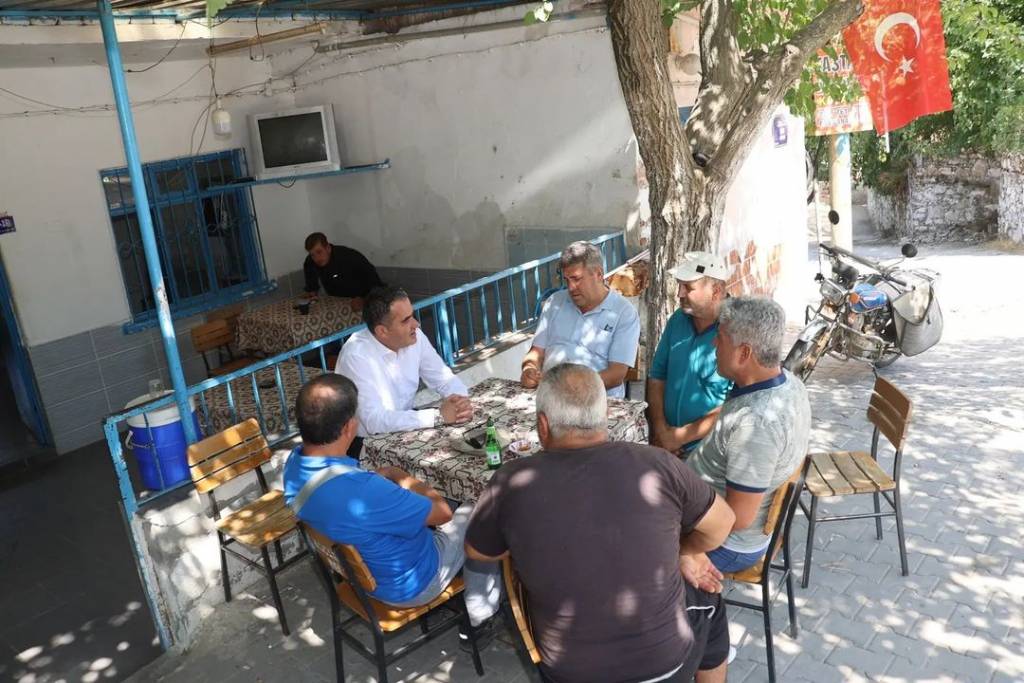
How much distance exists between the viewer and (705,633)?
9.50 ft

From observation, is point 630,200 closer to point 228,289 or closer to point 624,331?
point 624,331

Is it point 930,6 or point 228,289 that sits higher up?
point 930,6

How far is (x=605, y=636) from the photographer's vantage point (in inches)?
96.8

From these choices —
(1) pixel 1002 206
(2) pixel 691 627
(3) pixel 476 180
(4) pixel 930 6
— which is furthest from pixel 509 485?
(1) pixel 1002 206

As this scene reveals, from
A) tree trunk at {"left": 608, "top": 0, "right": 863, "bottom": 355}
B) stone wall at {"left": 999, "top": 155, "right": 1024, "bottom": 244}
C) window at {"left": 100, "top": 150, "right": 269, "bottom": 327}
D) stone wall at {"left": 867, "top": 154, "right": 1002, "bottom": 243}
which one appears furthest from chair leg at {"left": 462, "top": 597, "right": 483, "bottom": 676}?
stone wall at {"left": 867, "top": 154, "right": 1002, "bottom": 243}

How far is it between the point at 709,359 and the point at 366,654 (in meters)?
2.05

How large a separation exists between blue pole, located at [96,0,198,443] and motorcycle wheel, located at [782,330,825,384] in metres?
4.53

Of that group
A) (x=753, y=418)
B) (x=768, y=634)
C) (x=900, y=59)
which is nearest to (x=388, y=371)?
(x=753, y=418)

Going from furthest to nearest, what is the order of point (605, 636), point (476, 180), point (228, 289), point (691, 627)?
point (228, 289), point (476, 180), point (691, 627), point (605, 636)

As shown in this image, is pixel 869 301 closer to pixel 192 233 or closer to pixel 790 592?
pixel 790 592

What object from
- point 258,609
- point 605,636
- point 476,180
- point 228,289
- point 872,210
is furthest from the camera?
point 872,210

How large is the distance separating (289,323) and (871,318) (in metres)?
4.92

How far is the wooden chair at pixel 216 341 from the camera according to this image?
7.89m

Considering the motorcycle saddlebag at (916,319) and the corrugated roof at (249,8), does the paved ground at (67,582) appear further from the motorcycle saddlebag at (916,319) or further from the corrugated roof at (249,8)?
the motorcycle saddlebag at (916,319)
